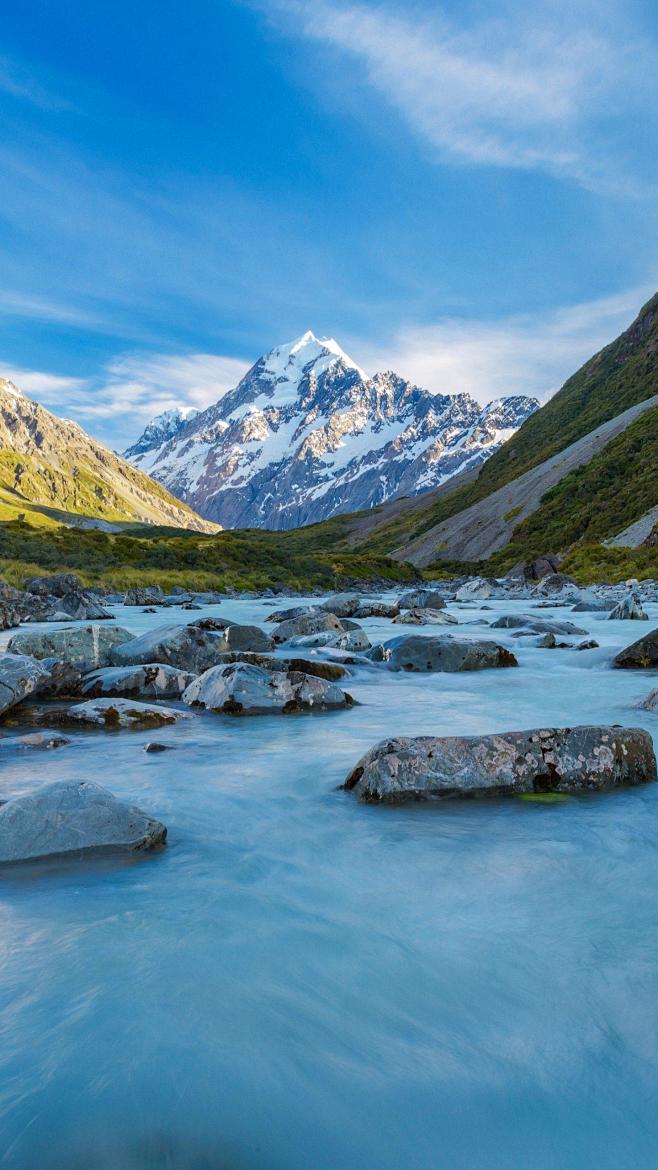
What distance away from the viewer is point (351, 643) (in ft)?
54.2

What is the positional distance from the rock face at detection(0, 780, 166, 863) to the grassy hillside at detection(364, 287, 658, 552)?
112 metres

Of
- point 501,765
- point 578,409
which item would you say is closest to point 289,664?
point 501,765

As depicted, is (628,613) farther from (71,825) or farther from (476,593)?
(71,825)

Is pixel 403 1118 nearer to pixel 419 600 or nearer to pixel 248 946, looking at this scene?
pixel 248 946

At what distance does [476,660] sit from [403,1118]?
12048 millimetres

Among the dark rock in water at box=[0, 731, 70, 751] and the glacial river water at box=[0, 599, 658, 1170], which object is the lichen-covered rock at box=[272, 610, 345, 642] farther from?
the glacial river water at box=[0, 599, 658, 1170]

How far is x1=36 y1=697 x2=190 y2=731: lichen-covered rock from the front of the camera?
9.18m

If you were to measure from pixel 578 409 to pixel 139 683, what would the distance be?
440 feet

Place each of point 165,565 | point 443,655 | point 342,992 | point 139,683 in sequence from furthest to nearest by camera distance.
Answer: point 165,565
point 443,655
point 139,683
point 342,992

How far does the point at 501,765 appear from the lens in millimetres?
6148

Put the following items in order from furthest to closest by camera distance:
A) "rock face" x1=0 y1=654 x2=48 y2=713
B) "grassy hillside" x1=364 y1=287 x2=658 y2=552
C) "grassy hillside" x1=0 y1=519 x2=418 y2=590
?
"grassy hillside" x1=364 y1=287 x2=658 y2=552, "grassy hillside" x1=0 y1=519 x2=418 y2=590, "rock face" x1=0 y1=654 x2=48 y2=713

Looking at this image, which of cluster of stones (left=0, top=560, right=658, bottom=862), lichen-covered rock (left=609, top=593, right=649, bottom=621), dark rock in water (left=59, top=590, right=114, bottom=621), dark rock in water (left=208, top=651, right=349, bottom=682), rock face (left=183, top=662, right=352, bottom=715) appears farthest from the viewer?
dark rock in water (left=59, top=590, right=114, bottom=621)

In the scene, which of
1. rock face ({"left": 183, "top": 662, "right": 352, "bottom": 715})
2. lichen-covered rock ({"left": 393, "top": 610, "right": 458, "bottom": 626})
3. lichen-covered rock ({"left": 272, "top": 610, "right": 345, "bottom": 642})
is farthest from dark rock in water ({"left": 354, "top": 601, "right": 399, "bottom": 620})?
rock face ({"left": 183, "top": 662, "right": 352, "bottom": 715})

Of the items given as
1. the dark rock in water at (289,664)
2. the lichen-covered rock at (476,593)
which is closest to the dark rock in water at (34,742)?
the dark rock in water at (289,664)
